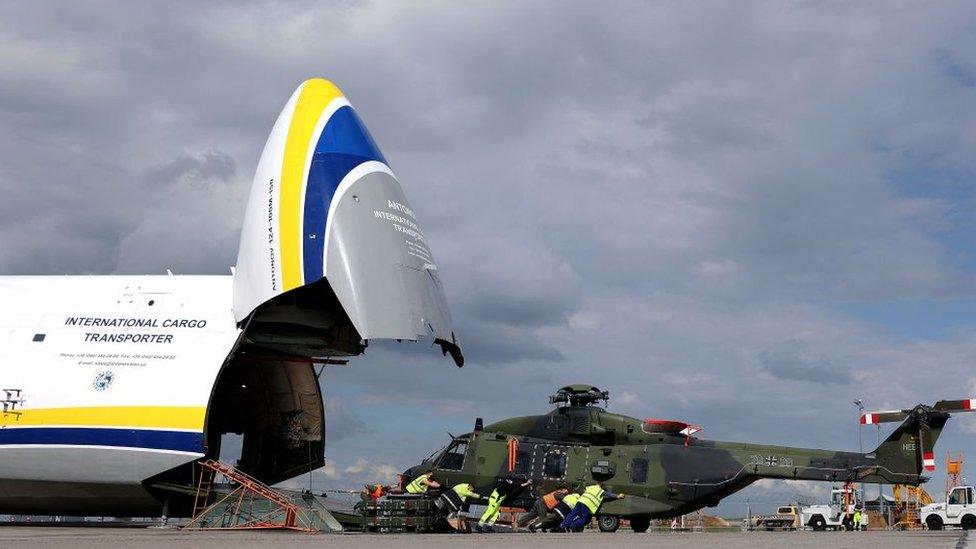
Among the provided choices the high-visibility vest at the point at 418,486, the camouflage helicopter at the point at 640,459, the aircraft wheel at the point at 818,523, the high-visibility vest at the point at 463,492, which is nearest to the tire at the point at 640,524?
the camouflage helicopter at the point at 640,459

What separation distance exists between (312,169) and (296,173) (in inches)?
13.8

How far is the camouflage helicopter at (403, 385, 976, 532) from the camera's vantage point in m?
24.3

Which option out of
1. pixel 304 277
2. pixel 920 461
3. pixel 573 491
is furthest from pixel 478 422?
pixel 920 461

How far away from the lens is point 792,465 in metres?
25.2

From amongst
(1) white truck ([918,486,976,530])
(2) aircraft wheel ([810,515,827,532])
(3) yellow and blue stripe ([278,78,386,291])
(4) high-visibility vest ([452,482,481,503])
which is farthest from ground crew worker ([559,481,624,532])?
(2) aircraft wheel ([810,515,827,532])

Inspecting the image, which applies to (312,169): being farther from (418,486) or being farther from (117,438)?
(418,486)

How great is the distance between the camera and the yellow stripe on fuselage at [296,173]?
20578mm

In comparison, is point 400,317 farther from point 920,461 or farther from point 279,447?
point 920,461

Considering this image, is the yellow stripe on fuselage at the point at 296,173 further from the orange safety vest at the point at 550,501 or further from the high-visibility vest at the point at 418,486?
the orange safety vest at the point at 550,501

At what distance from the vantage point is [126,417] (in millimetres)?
21047

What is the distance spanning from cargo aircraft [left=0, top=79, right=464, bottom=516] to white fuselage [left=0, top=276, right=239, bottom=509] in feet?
0.10

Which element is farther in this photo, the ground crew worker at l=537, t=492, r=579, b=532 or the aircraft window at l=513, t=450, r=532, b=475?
the aircraft window at l=513, t=450, r=532, b=475

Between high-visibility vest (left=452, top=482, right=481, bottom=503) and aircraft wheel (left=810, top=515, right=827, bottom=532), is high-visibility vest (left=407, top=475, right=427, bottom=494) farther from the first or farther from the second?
aircraft wheel (left=810, top=515, right=827, bottom=532)

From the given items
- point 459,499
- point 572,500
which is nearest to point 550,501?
point 572,500
